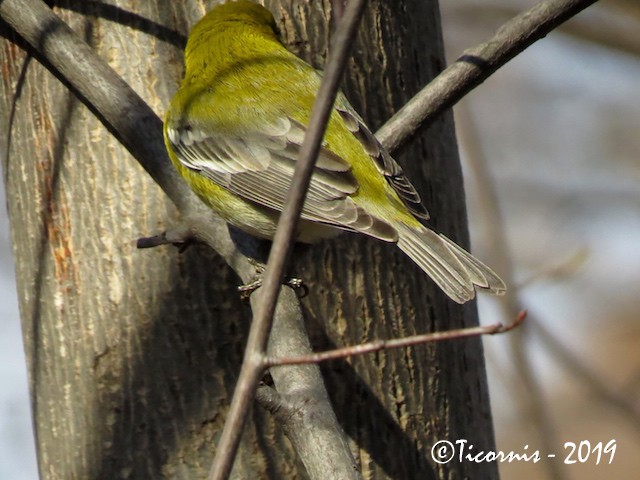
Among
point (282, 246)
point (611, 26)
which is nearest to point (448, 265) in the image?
point (282, 246)

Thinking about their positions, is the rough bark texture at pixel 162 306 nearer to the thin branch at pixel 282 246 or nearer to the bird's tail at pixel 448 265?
the bird's tail at pixel 448 265

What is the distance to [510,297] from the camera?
400cm

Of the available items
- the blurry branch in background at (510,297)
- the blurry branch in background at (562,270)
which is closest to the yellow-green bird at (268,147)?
the blurry branch in background at (510,297)

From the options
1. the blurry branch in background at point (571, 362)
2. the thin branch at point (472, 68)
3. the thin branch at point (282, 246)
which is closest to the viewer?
the thin branch at point (282, 246)

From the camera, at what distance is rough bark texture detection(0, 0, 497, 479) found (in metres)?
2.86

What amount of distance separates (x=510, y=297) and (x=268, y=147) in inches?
55.6

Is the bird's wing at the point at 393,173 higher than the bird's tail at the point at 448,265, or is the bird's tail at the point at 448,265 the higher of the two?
the bird's wing at the point at 393,173

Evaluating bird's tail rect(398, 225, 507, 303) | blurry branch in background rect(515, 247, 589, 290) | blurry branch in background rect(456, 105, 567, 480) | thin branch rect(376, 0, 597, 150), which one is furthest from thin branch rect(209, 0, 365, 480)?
blurry branch in background rect(515, 247, 589, 290)

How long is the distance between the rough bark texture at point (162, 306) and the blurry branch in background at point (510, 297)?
0.41 meters

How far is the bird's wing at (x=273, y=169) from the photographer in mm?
2752

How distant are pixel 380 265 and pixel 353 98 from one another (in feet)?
1.91

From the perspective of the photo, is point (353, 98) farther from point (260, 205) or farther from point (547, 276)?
point (547, 276)

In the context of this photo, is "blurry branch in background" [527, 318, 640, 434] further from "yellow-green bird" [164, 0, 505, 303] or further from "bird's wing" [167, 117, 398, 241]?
"bird's wing" [167, 117, 398, 241]

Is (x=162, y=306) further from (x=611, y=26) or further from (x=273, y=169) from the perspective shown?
(x=611, y=26)
